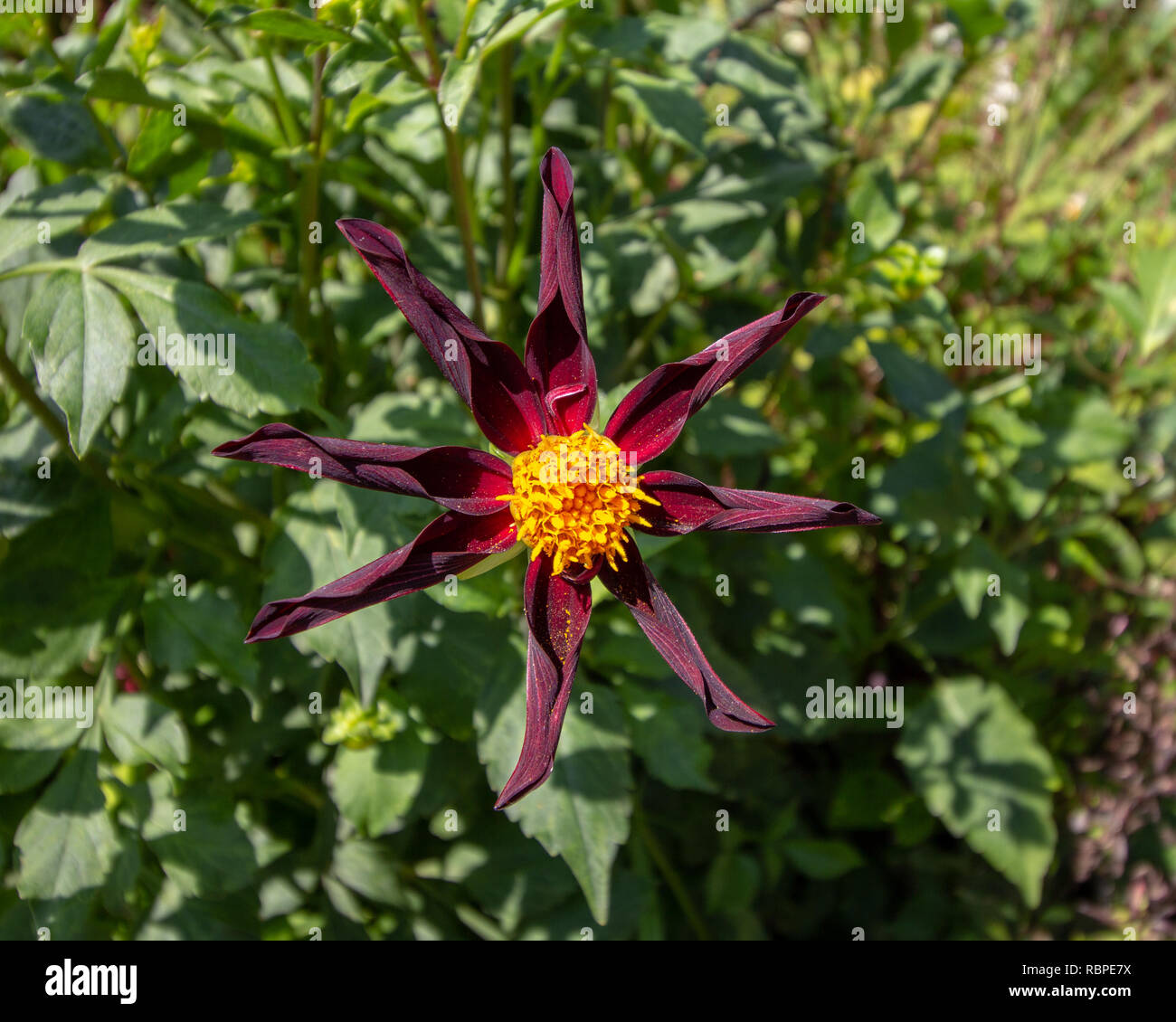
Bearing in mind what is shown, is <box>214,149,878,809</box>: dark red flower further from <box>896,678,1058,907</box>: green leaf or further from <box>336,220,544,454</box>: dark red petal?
<box>896,678,1058,907</box>: green leaf

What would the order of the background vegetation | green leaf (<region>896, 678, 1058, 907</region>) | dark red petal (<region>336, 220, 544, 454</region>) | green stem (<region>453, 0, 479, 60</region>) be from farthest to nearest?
green leaf (<region>896, 678, 1058, 907</region>) → the background vegetation → green stem (<region>453, 0, 479, 60</region>) → dark red petal (<region>336, 220, 544, 454</region>)

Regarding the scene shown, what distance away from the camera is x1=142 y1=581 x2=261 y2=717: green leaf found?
1.47 m

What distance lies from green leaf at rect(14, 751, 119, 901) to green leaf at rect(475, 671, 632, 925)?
612mm

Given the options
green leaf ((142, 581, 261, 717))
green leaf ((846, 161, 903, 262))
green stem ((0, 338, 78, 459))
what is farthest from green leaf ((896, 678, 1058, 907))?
green stem ((0, 338, 78, 459))

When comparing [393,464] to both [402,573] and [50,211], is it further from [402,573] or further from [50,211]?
[50,211]

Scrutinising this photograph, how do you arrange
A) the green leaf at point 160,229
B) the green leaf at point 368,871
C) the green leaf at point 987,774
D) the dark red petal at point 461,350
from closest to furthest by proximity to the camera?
the dark red petal at point 461,350 < the green leaf at point 160,229 < the green leaf at point 368,871 < the green leaf at point 987,774

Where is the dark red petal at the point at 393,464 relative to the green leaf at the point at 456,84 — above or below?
below

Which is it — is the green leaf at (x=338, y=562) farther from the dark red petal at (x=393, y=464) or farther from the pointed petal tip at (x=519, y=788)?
the pointed petal tip at (x=519, y=788)

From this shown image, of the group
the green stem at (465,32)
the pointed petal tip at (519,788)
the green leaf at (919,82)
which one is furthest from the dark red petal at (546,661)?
the green leaf at (919,82)

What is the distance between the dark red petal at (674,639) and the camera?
1003 mm

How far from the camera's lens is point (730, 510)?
107 cm

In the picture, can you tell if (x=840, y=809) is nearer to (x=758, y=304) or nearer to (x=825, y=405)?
(x=825, y=405)

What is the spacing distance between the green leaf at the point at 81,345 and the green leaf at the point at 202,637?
0.37 m

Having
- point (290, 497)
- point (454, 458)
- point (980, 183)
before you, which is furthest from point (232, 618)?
point (980, 183)
